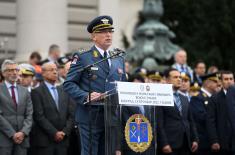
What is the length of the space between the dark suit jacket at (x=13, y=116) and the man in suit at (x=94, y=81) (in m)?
2.74

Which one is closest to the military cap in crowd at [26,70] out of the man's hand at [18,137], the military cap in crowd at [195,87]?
the man's hand at [18,137]

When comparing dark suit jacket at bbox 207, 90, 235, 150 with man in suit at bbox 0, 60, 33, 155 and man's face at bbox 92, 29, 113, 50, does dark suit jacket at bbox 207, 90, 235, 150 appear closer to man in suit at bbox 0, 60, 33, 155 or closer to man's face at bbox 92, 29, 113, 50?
man in suit at bbox 0, 60, 33, 155

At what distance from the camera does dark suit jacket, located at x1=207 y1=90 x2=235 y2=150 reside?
15.2 metres

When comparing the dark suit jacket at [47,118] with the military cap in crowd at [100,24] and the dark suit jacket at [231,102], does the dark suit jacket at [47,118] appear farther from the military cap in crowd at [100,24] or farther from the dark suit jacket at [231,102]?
the military cap in crowd at [100,24]

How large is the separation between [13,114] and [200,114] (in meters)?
3.64

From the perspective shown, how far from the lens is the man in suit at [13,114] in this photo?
13.5m

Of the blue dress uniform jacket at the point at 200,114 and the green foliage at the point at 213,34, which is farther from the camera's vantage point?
the green foliage at the point at 213,34

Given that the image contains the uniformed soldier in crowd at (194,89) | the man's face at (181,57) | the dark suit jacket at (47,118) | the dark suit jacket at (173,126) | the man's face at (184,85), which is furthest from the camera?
the man's face at (181,57)

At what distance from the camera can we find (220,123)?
50.2ft

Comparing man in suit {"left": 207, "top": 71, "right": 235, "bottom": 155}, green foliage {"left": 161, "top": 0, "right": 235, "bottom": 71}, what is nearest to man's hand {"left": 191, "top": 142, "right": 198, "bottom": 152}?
man in suit {"left": 207, "top": 71, "right": 235, "bottom": 155}

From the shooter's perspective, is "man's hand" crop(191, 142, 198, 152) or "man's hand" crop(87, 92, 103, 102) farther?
"man's hand" crop(191, 142, 198, 152)

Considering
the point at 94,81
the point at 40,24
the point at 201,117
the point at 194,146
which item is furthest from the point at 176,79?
the point at 40,24

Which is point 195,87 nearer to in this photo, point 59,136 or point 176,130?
point 176,130

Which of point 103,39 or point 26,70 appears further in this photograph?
point 26,70
